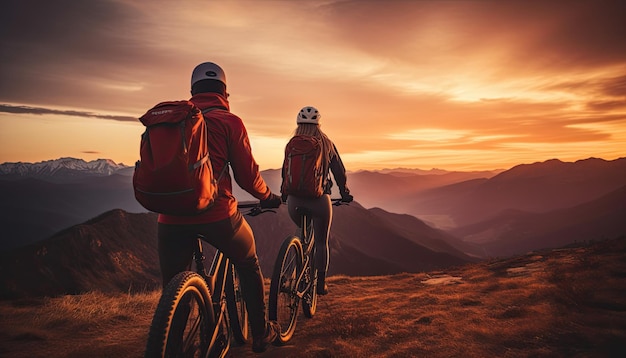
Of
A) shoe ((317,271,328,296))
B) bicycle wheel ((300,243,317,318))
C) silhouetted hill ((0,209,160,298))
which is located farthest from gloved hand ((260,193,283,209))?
silhouetted hill ((0,209,160,298))

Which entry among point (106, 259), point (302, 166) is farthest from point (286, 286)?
point (106, 259)

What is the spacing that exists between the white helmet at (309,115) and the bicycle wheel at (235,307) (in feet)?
8.91

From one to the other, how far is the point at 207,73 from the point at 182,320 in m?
2.47

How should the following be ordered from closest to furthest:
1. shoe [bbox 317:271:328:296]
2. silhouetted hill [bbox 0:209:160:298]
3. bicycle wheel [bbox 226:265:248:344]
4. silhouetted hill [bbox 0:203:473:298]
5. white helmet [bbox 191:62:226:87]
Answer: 1. white helmet [bbox 191:62:226:87]
2. bicycle wheel [bbox 226:265:248:344]
3. shoe [bbox 317:271:328:296]
4. silhouetted hill [bbox 0:209:160:298]
5. silhouetted hill [bbox 0:203:473:298]

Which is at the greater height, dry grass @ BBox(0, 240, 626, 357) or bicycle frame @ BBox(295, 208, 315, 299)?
bicycle frame @ BBox(295, 208, 315, 299)

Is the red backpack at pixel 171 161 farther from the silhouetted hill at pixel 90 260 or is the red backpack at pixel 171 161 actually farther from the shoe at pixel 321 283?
the silhouetted hill at pixel 90 260

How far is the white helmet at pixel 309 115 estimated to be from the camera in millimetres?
5699

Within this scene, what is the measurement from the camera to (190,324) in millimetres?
3191

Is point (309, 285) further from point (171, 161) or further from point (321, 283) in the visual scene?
point (171, 161)

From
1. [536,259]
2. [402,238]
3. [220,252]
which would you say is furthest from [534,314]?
[402,238]

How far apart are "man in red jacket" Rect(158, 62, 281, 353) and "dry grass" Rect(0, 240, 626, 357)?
2.05 m

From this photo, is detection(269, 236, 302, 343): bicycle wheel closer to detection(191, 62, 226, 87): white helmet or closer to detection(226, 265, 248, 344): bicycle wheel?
detection(226, 265, 248, 344): bicycle wheel

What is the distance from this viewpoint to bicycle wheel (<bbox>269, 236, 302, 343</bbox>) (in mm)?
4582

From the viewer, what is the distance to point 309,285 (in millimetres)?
5965
